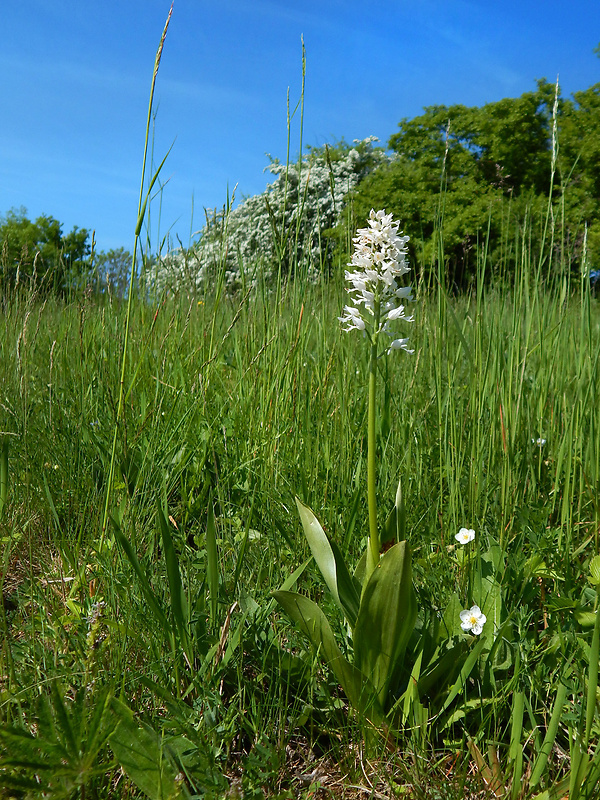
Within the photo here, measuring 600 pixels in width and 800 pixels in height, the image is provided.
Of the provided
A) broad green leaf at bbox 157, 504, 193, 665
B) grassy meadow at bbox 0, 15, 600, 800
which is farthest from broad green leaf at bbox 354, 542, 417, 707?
broad green leaf at bbox 157, 504, 193, 665

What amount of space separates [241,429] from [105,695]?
1.09 metres

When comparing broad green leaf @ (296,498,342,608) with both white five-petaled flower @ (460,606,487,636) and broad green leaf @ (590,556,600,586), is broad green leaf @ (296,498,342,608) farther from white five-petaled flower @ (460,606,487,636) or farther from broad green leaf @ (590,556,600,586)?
broad green leaf @ (590,556,600,586)

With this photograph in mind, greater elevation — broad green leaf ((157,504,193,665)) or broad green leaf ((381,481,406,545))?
broad green leaf ((381,481,406,545))

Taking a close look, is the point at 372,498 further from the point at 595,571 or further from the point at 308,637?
the point at 595,571

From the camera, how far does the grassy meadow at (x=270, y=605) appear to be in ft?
2.73

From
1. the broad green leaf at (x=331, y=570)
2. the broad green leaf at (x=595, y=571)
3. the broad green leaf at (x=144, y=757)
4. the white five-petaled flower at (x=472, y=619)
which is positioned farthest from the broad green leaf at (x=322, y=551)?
the broad green leaf at (x=595, y=571)

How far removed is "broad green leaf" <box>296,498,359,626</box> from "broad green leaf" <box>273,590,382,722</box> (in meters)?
0.05

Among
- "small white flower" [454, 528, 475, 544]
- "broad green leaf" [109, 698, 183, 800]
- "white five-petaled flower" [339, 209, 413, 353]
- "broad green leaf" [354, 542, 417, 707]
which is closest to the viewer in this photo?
"broad green leaf" [109, 698, 183, 800]

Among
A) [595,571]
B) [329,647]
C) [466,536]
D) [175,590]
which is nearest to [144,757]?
[175,590]

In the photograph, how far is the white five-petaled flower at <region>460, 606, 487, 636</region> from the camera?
1031mm

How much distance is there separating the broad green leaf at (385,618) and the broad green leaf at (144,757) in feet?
1.13

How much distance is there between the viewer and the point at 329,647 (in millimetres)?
984

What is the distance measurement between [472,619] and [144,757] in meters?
0.61

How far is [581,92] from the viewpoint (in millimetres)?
15242
